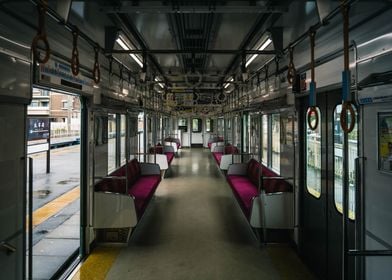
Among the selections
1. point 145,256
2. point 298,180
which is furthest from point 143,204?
point 298,180

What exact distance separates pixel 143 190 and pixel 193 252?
2.10 meters

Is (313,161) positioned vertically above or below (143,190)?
above

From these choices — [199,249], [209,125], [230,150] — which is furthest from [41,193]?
[209,125]

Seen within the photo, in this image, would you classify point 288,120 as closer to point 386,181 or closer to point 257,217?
point 257,217

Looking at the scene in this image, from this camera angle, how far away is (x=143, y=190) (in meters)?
6.00

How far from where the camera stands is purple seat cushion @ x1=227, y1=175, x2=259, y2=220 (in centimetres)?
494

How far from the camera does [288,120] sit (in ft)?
15.3

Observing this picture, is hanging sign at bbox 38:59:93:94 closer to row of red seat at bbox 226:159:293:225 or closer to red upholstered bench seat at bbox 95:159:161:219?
red upholstered bench seat at bbox 95:159:161:219

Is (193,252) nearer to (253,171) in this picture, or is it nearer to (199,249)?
(199,249)

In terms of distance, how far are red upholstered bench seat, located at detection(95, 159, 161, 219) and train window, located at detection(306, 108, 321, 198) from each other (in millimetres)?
2497

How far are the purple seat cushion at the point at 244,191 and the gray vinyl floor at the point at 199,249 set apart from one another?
440mm

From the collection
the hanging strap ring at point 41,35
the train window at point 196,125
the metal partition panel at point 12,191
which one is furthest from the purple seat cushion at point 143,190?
the train window at point 196,125

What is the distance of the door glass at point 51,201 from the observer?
415 cm

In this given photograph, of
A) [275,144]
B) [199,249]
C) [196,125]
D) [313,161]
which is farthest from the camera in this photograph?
[196,125]
